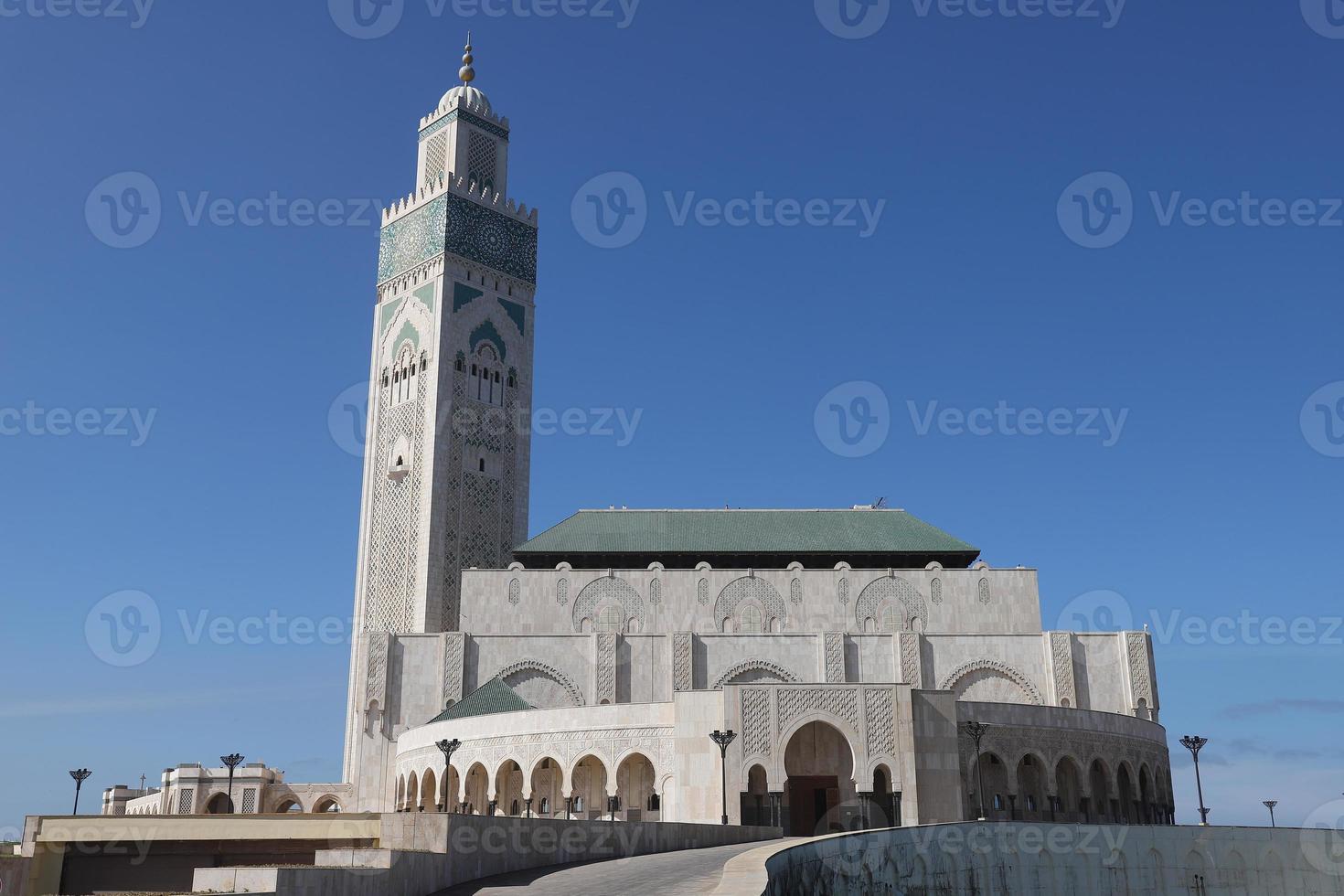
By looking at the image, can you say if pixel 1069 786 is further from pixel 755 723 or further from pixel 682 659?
pixel 682 659

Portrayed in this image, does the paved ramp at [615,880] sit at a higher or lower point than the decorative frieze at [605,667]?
lower

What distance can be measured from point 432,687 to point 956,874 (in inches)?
952

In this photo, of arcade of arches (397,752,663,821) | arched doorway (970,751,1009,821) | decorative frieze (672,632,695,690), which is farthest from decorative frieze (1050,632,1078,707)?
arcade of arches (397,752,663,821)

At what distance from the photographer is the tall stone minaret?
48.9 metres

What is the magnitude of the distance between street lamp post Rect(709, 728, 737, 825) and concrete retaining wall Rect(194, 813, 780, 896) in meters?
6.57

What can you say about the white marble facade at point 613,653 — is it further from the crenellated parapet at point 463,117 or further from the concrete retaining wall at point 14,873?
the concrete retaining wall at point 14,873

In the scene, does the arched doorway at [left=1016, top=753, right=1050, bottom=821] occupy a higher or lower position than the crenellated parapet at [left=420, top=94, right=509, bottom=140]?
lower

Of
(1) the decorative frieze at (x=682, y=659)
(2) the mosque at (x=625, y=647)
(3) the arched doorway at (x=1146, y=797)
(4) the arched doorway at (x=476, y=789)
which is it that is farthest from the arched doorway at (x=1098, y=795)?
(4) the arched doorway at (x=476, y=789)

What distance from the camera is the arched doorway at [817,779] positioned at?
3166cm

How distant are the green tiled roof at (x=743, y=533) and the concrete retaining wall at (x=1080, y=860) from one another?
20021 mm

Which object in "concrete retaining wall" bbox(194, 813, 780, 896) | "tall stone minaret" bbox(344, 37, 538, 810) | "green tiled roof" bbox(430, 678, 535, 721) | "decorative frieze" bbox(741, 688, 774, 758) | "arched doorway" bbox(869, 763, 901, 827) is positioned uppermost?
"tall stone minaret" bbox(344, 37, 538, 810)

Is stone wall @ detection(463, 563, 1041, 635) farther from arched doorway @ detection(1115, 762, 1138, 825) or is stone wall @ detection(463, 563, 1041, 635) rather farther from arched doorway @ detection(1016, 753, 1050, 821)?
arched doorway @ detection(1016, 753, 1050, 821)

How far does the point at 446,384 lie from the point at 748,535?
44.9 ft

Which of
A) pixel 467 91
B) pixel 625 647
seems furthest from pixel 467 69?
pixel 625 647
